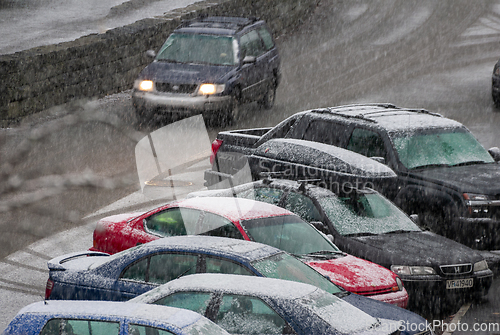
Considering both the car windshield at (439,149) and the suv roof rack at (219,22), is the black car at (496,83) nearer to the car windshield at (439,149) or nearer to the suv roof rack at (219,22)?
the suv roof rack at (219,22)

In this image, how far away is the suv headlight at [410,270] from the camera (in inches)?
352

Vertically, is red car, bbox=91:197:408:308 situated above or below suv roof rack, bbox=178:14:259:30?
below

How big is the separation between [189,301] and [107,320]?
2.93 feet

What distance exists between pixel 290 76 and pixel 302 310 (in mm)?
16393

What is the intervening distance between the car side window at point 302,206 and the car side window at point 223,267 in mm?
2903

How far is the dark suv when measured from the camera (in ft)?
53.6

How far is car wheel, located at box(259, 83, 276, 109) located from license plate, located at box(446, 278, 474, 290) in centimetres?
1021

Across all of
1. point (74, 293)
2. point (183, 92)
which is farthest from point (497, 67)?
point (74, 293)

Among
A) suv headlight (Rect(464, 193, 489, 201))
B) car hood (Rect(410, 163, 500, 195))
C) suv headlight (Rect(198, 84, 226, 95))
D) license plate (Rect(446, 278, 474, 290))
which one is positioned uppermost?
suv headlight (Rect(198, 84, 226, 95))

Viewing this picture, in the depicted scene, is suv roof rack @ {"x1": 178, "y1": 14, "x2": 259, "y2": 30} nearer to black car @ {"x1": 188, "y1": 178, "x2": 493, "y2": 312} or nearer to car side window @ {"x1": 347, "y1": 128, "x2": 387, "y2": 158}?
car side window @ {"x1": 347, "y1": 128, "x2": 387, "y2": 158}

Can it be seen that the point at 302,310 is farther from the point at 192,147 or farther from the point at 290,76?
the point at 290,76

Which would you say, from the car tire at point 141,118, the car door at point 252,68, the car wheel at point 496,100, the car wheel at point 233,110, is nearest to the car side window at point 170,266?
the car tire at point 141,118

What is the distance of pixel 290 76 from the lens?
2195 cm

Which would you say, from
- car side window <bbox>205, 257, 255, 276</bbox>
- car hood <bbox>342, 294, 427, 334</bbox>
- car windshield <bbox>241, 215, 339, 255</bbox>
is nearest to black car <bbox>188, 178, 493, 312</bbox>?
car windshield <bbox>241, 215, 339, 255</bbox>
